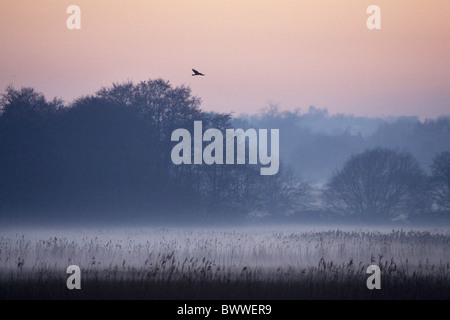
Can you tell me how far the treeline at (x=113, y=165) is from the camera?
44000 mm

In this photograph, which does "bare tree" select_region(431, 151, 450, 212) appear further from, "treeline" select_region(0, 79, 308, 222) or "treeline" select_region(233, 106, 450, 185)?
"treeline" select_region(233, 106, 450, 185)

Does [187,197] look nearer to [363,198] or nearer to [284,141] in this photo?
[363,198]

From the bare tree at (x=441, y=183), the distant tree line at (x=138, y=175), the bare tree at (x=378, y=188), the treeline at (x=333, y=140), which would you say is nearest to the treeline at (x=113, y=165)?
the distant tree line at (x=138, y=175)

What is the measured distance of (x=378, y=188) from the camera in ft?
168

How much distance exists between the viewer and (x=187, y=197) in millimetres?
45031

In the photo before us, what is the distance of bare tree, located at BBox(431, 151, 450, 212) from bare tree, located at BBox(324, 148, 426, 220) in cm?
83

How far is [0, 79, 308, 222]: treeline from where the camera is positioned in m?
44.0

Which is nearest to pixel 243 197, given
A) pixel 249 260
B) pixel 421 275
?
pixel 249 260

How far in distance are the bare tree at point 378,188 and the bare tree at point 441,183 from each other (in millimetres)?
830

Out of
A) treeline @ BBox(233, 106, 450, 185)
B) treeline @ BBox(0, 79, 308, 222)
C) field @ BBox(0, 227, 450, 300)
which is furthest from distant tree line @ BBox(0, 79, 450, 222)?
field @ BBox(0, 227, 450, 300)

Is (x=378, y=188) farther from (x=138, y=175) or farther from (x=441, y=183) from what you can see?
(x=138, y=175)

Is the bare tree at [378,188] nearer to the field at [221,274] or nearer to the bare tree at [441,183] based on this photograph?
the bare tree at [441,183]

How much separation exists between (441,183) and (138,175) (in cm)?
1911
